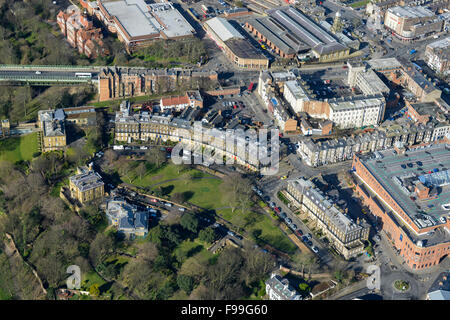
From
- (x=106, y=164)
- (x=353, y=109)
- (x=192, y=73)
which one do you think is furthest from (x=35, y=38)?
(x=353, y=109)

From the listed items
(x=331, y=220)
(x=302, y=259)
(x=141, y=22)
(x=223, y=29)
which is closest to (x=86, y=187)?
(x=302, y=259)

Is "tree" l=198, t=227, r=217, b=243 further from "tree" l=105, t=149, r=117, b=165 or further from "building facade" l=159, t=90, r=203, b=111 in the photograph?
"building facade" l=159, t=90, r=203, b=111

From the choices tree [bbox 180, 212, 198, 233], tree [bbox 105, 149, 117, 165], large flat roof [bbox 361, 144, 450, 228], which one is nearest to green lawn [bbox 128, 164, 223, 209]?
tree [bbox 105, 149, 117, 165]

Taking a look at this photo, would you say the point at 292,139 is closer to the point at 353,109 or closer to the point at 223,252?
the point at 353,109

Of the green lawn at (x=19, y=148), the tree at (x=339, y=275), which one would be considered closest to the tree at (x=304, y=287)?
the tree at (x=339, y=275)

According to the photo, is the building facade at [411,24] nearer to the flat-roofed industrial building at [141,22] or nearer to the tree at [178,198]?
the flat-roofed industrial building at [141,22]
